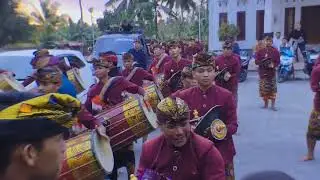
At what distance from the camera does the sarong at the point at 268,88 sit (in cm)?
1227

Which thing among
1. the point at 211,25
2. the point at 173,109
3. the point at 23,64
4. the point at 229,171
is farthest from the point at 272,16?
the point at 173,109

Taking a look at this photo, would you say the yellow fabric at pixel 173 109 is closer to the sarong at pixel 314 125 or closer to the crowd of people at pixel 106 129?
the crowd of people at pixel 106 129

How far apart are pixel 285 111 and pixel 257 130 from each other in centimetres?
214

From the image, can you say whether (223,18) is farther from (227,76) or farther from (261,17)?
(227,76)

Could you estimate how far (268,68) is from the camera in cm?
1225

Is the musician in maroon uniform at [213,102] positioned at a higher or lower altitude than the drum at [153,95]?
higher

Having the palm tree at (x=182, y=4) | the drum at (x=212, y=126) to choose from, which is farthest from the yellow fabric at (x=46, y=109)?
the palm tree at (x=182, y=4)

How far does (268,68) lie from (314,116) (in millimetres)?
4678

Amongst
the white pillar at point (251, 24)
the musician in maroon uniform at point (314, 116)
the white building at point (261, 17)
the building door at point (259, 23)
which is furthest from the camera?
the white pillar at point (251, 24)

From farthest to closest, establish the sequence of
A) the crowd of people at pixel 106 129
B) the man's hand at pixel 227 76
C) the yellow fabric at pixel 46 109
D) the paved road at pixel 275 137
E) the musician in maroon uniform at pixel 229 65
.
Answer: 1. the musician in maroon uniform at pixel 229 65
2. the man's hand at pixel 227 76
3. the paved road at pixel 275 137
4. the yellow fabric at pixel 46 109
5. the crowd of people at pixel 106 129

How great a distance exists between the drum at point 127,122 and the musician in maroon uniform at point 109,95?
78 centimetres

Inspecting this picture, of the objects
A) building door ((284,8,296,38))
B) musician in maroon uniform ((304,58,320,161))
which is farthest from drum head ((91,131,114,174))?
building door ((284,8,296,38))

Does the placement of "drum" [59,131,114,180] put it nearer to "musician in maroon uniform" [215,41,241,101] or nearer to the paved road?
the paved road

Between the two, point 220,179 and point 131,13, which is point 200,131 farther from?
point 131,13
